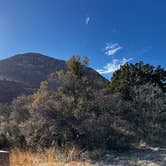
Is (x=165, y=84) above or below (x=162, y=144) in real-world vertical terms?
above

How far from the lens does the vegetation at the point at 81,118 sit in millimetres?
9289

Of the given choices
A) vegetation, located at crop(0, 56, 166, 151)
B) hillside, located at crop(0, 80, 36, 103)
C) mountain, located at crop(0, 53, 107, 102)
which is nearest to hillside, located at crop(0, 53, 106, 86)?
mountain, located at crop(0, 53, 107, 102)

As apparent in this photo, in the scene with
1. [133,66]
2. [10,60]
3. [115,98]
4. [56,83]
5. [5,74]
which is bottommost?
[115,98]

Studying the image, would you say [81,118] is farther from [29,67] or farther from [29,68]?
[29,67]

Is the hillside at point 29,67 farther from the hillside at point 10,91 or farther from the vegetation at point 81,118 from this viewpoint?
the vegetation at point 81,118

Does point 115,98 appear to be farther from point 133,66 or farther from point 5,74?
point 5,74

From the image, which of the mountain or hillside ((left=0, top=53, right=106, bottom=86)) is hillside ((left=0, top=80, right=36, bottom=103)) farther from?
hillside ((left=0, top=53, right=106, bottom=86))

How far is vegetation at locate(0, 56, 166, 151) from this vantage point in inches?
366

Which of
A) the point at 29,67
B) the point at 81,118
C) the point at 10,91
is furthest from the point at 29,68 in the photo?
the point at 81,118

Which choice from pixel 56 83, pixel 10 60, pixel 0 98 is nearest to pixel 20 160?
pixel 56 83

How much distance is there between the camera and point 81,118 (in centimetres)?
942

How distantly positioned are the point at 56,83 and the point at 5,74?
49529mm

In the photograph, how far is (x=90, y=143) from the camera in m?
9.27

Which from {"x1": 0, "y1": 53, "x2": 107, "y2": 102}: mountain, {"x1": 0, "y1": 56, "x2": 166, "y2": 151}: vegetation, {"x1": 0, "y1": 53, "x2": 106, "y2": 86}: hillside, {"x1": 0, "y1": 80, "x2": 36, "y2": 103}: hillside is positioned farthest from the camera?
{"x1": 0, "y1": 53, "x2": 106, "y2": 86}: hillside
